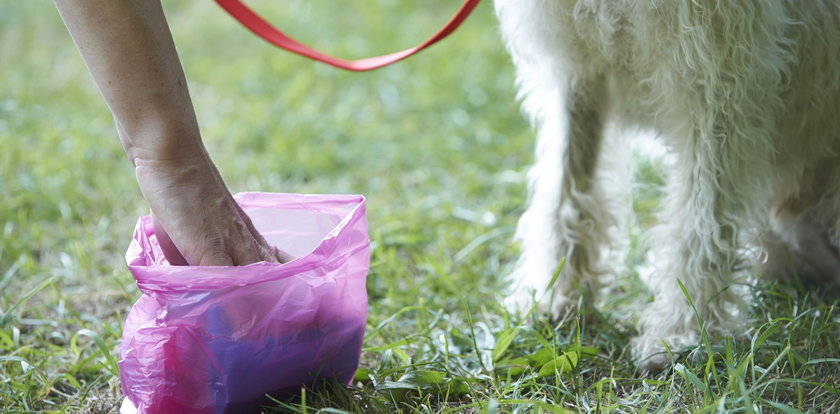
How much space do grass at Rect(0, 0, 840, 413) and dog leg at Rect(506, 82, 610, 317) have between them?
0.29ft

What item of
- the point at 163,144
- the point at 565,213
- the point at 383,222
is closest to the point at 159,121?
the point at 163,144

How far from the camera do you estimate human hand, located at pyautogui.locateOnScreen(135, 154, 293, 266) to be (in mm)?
1617

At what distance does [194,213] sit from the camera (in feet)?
5.34

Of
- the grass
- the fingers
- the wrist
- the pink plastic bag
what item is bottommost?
the grass

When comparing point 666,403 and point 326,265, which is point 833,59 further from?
point 326,265

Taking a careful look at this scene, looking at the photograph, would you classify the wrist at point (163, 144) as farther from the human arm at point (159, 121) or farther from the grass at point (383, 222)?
the grass at point (383, 222)

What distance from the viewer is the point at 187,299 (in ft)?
5.09

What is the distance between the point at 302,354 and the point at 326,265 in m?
Answer: 0.18

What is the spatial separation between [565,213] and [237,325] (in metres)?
0.96

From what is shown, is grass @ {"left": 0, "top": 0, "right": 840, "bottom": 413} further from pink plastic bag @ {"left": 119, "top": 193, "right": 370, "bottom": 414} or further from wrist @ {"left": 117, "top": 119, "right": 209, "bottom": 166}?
wrist @ {"left": 117, "top": 119, "right": 209, "bottom": 166}

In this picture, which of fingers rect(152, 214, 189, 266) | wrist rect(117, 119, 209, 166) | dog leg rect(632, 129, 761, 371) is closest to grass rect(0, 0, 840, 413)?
dog leg rect(632, 129, 761, 371)

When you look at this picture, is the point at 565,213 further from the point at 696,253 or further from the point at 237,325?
the point at 237,325

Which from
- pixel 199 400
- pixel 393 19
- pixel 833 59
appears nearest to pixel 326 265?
pixel 199 400

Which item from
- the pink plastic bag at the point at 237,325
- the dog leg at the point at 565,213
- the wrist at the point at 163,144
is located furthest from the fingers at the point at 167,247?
the dog leg at the point at 565,213
